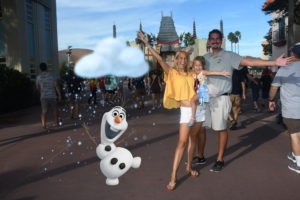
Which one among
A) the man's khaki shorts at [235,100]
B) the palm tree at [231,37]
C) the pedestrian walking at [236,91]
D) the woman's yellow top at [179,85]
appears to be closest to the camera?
the woman's yellow top at [179,85]

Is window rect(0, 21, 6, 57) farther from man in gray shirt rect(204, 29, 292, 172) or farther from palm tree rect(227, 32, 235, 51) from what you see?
palm tree rect(227, 32, 235, 51)

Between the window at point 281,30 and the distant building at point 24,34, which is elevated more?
the window at point 281,30

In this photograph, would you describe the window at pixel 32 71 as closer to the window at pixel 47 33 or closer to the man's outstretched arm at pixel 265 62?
the window at pixel 47 33

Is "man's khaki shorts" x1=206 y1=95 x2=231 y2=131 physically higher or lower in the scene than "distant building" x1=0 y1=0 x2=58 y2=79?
lower

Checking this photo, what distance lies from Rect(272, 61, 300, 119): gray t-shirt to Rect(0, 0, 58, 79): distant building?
12481 mm

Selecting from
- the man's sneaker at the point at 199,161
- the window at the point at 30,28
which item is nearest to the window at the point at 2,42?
the window at the point at 30,28

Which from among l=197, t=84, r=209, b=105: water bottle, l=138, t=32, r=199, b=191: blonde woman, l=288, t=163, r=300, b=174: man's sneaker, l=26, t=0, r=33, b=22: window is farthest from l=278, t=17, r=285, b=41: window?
l=138, t=32, r=199, b=191: blonde woman

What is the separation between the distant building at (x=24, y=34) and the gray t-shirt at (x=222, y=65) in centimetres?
1189

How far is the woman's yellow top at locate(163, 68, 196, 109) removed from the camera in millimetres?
4098

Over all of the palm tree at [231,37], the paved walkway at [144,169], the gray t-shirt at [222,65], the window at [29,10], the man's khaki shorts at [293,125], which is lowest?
the paved walkway at [144,169]

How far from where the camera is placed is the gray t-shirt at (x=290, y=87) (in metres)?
4.56

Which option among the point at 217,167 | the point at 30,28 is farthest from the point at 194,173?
the point at 30,28

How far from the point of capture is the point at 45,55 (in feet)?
67.4

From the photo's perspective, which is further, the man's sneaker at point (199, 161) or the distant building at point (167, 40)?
the distant building at point (167, 40)
